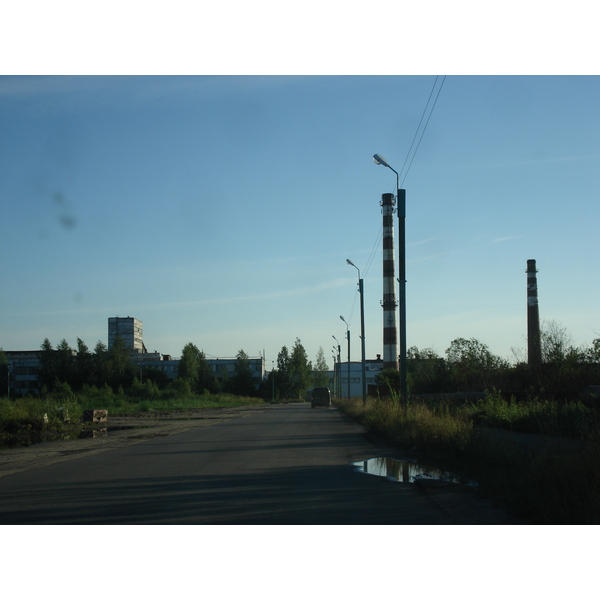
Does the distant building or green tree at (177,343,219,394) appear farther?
the distant building

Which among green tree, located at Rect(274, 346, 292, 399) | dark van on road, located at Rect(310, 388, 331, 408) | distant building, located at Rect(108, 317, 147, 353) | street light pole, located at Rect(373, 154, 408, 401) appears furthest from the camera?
distant building, located at Rect(108, 317, 147, 353)

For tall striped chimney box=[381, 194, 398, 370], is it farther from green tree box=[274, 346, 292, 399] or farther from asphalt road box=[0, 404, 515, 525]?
green tree box=[274, 346, 292, 399]

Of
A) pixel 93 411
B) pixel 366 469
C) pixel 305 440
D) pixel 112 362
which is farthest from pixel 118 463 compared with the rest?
pixel 112 362

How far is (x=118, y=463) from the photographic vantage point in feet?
41.3

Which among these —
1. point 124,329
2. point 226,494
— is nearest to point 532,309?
point 226,494

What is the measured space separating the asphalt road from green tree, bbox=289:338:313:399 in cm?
11010

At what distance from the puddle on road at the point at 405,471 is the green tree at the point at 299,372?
10999 centimetres

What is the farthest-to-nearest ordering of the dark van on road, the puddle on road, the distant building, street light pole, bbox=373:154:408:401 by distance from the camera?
the distant building < the dark van on road < street light pole, bbox=373:154:408:401 < the puddle on road

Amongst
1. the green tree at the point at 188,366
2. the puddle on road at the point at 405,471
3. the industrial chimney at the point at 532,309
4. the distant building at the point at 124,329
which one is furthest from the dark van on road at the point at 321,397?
the distant building at the point at 124,329

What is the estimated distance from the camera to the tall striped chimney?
4866cm

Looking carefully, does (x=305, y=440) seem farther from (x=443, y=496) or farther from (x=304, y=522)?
(x=304, y=522)

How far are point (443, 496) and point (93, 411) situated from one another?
80.1 ft

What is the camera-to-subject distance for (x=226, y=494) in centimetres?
834

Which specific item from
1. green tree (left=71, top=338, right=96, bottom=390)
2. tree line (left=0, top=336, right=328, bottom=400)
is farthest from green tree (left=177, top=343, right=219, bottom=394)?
green tree (left=71, top=338, right=96, bottom=390)
